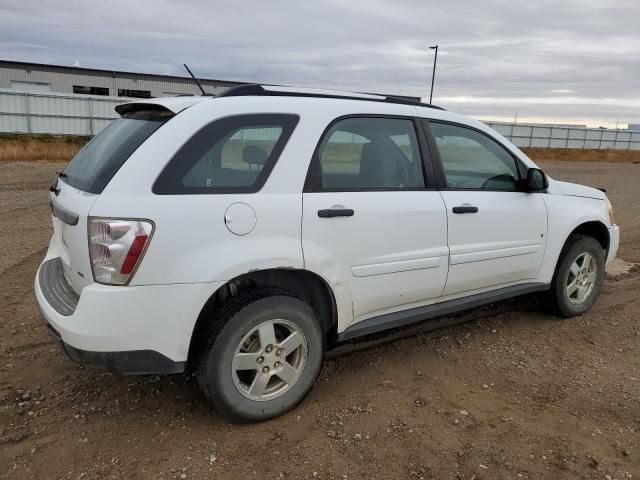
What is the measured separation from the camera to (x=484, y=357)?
4.03 m

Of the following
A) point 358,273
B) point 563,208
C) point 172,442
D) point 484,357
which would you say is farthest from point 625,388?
point 172,442

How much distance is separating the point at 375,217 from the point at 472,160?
4.12 feet

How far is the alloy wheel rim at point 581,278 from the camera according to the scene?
475cm

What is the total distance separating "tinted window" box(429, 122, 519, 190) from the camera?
3.80m

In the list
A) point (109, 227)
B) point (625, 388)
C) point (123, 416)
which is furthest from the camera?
point (625, 388)

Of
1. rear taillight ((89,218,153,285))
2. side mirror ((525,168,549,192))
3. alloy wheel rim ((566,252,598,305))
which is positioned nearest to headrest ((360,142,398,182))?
side mirror ((525,168,549,192))

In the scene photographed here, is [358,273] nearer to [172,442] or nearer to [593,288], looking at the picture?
[172,442]

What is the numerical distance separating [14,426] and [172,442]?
2.97ft

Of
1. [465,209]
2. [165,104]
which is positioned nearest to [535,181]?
[465,209]

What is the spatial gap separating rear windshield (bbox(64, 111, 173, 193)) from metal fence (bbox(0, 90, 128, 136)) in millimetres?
20701

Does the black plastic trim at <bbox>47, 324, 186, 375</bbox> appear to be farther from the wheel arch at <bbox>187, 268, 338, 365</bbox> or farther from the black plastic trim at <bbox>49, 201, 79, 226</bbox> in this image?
the black plastic trim at <bbox>49, 201, 79, 226</bbox>

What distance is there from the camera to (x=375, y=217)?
3248 mm

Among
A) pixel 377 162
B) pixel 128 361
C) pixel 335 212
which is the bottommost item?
pixel 128 361

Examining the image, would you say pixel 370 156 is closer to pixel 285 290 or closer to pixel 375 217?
pixel 375 217
